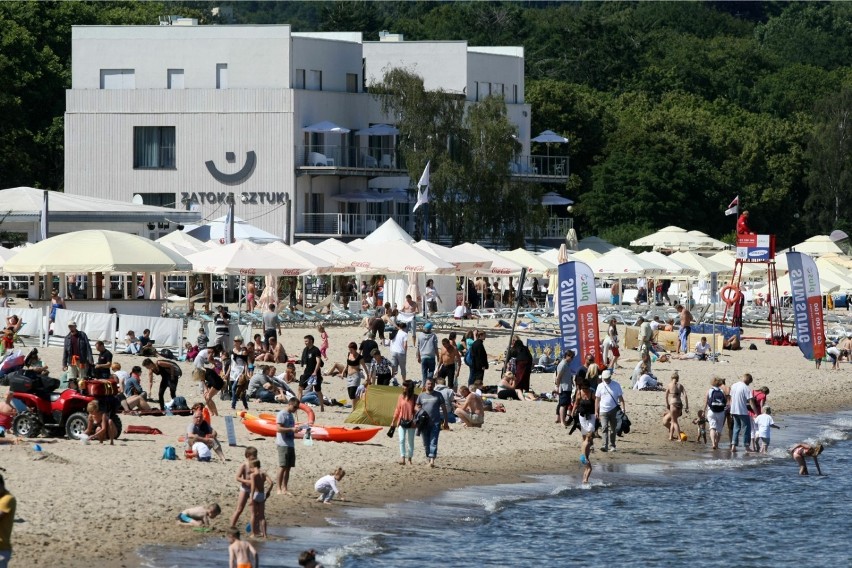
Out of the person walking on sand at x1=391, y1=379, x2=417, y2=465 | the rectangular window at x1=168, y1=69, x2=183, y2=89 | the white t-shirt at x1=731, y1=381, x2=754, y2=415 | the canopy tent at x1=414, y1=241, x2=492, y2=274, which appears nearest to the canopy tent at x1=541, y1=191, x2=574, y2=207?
the rectangular window at x1=168, y1=69, x2=183, y2=89

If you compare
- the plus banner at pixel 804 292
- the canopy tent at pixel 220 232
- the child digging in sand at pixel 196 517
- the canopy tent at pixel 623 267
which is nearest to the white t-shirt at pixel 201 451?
the child digging in sand at pixel 196 517

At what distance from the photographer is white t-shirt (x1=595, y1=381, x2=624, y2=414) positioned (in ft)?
84.1

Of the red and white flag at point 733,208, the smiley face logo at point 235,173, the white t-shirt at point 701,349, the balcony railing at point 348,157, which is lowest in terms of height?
the white t-shirt at point 701,349

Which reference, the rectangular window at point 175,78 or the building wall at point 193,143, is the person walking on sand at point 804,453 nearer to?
the building wall at point 193,143

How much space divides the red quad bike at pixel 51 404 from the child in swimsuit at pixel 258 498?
4621 mm

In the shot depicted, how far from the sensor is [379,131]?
71188mm

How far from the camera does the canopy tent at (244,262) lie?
40.8 metres

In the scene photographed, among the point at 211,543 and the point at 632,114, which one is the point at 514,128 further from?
the point at 211,543

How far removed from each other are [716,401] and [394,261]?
18.1 m

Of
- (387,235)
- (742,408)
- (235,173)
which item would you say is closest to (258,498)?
(742,408)

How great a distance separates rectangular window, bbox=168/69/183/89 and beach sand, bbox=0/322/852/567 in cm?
3682

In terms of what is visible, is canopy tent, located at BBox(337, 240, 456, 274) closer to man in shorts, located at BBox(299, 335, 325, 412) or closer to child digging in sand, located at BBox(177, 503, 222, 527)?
man in shorts, located at BBox(299, 335, 325, 412)

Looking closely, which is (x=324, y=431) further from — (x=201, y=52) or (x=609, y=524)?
(x=201, y=52)

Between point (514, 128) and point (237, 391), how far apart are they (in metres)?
41.3
